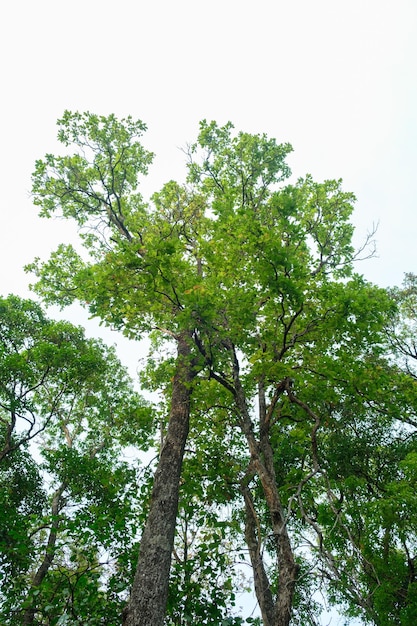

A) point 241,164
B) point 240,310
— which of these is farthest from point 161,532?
point 241,164

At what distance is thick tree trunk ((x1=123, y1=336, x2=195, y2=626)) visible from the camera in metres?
5.21

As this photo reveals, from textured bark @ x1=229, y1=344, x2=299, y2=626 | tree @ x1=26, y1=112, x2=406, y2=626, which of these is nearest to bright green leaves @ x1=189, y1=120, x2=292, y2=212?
tree @ x1=26, y1=112, x2=406, y2=626

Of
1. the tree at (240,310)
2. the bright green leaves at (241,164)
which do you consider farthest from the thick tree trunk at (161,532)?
the bright green leaves at (241,164)

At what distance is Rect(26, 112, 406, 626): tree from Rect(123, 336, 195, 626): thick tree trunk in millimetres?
21

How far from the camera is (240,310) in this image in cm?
702

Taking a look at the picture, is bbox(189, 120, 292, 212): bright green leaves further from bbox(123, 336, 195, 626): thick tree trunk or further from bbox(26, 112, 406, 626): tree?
bbox(123, 336, 195, 626): thick tree trunk

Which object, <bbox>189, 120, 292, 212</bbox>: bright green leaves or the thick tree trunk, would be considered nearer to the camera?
the thick tree trunk

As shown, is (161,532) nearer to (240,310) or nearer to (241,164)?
(240,310)

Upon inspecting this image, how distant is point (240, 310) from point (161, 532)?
12.9ft

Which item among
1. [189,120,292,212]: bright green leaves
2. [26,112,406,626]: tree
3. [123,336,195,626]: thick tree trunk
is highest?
[189,120,292,212]: bright green leaves

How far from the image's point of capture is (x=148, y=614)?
5.10 meters

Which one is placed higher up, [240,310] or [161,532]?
[240,310]

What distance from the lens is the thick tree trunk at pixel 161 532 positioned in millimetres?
5207

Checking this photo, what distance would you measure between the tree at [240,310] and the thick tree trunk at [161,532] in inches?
0.8
